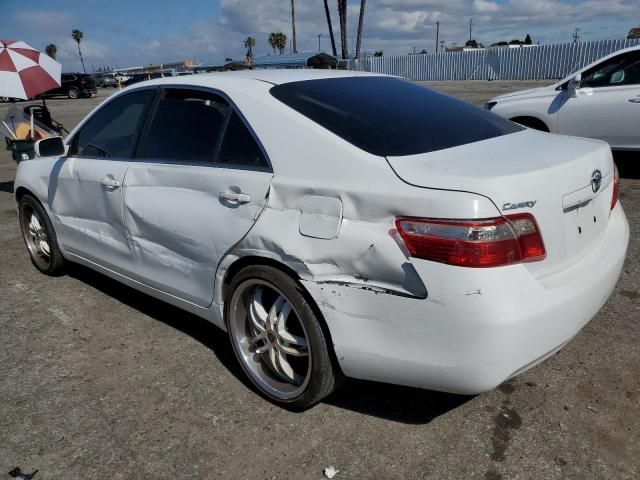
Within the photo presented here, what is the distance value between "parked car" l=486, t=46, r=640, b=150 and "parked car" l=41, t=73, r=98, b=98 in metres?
32.9

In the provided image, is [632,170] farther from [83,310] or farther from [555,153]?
[83,310]

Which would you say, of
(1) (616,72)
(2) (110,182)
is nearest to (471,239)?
(2) (110,182)

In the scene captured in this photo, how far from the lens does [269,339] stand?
2742 millimetres

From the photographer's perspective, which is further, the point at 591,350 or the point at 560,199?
the point at 591,350

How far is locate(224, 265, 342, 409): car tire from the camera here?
2424 millimetres

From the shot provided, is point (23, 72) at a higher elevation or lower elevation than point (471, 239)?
higher

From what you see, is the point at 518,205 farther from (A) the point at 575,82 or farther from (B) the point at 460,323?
(A) the point at 575,82

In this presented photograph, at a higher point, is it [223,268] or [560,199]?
[560,199]

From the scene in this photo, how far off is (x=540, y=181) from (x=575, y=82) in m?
5.59

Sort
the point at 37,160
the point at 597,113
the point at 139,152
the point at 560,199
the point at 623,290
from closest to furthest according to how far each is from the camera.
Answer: the point at 560,199 < the point at 139,152 < the point at 623,290 < the point at 37,160 < the point at 597,113

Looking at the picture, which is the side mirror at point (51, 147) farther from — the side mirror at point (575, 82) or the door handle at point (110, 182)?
the side mirror at point (575, 82)

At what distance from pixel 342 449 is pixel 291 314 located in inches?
26.0

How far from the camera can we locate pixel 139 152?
331cm

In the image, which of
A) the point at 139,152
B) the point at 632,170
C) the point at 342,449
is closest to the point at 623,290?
the point at 342,449
